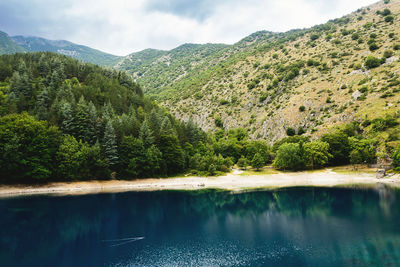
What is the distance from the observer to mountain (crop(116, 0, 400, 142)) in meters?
95.8

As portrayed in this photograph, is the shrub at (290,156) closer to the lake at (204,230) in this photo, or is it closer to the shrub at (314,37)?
the lake at (204,230)

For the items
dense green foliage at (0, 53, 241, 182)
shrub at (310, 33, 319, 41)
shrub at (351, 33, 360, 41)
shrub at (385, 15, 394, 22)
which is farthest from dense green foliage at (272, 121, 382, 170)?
shrub at (310, 33, 319, 41)

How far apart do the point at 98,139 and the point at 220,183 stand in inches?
1550

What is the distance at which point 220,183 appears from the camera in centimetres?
7331

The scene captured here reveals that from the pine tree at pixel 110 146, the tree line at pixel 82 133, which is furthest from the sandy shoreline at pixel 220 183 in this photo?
the pine tree at pixel 110 146

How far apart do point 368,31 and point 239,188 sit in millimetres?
127972

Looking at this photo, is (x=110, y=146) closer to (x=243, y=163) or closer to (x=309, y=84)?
(x=243, y=163)

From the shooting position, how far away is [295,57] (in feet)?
478

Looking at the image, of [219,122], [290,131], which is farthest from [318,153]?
[219,122]

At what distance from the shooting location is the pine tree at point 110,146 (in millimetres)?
67050

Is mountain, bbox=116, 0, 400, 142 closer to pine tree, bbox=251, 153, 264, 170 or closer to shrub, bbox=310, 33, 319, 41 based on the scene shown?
shrub, bbox=310, 33, 319, 41

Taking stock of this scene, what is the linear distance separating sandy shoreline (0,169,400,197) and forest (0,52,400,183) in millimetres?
2635

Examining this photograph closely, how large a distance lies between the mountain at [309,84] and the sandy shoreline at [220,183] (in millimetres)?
25404

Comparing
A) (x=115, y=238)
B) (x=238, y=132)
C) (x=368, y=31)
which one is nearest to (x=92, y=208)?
(x=115, y=238)
